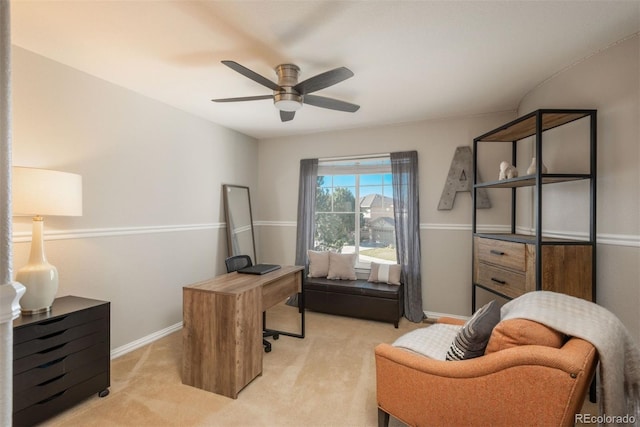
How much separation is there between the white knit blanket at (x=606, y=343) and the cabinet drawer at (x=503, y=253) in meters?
1.02

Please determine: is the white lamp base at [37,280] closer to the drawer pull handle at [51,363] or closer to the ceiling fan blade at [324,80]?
the drawer pull handle at [51,363]

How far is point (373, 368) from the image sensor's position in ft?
8.27

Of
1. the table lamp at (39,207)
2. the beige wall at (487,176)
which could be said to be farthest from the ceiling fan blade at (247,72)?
the beige wall at (487,176)

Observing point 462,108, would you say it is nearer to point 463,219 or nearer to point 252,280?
point 463,219

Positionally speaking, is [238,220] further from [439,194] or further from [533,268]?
[533,268]

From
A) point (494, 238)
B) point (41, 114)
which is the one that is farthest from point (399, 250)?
point (41, 114)

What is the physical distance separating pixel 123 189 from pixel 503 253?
3525 millimetres

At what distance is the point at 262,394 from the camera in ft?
7.05

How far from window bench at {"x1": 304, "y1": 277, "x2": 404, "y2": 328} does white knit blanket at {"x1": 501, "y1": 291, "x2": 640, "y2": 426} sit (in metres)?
2.07

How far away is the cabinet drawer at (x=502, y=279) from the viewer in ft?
8.20

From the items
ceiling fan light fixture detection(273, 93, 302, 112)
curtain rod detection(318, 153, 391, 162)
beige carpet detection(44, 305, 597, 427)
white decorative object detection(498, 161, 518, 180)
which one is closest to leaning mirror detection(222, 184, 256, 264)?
curtain rod detection(318, 153, 391, 162)

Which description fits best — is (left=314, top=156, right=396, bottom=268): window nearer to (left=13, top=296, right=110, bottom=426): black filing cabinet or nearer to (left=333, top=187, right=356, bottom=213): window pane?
(left=333, top=187, right=356, bottom=213): window pane

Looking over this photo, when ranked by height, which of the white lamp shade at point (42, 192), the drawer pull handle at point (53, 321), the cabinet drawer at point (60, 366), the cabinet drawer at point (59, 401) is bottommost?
the cabinet drawer at point (59, 401)

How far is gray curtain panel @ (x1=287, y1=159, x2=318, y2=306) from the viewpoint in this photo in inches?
172
